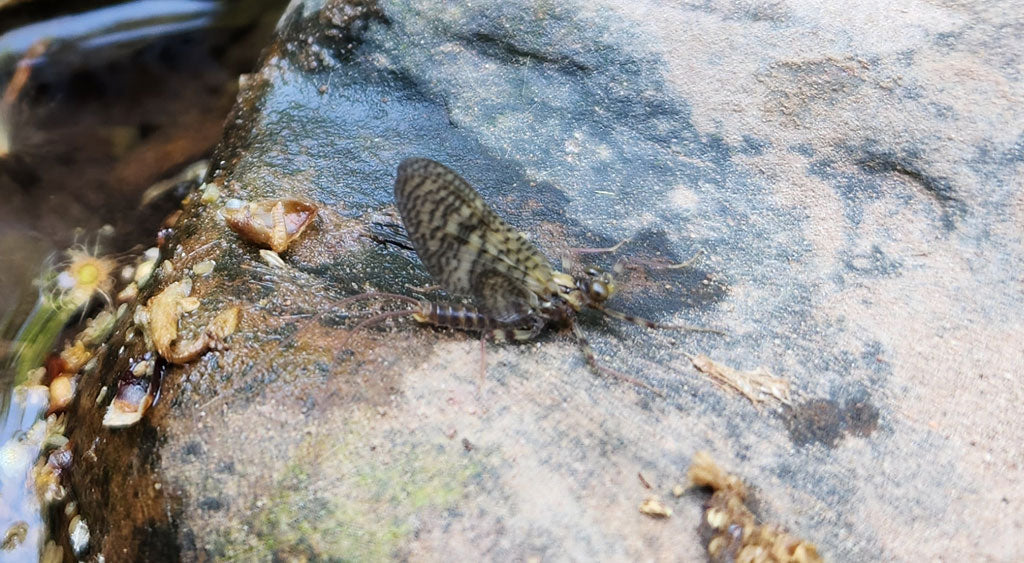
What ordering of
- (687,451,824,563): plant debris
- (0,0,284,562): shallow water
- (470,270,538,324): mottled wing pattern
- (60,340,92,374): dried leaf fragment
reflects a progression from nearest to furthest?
(687,451,824,563): plant debris
(470,270,538,324): mottled wing pattern
(60,340,92,374): dried leaf fragment
(0,0,284,562): shallow water

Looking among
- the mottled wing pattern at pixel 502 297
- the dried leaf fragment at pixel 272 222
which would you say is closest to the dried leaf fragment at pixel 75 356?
the dried leaf fragment at pixel 272 222

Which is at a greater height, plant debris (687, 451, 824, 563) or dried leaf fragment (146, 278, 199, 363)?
dried leaf fragment (146, 278, 199, 363)

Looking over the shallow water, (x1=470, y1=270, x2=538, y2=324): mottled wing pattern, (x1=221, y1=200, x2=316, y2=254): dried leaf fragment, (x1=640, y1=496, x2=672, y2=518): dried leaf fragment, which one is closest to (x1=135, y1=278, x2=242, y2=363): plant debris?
(x1=221, y1=200, x2=316, y2=254): dried leaf fragment

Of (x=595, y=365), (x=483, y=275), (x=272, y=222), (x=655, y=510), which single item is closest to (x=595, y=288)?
(x=595, y=365)

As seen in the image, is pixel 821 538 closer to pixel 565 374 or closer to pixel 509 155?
pixel 565 374

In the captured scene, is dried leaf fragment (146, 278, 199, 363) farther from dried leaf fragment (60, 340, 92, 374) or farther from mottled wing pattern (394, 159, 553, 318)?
dried leaf fragment (60, 340, 92, 374)

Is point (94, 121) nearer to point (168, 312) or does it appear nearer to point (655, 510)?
point (168, 312)
